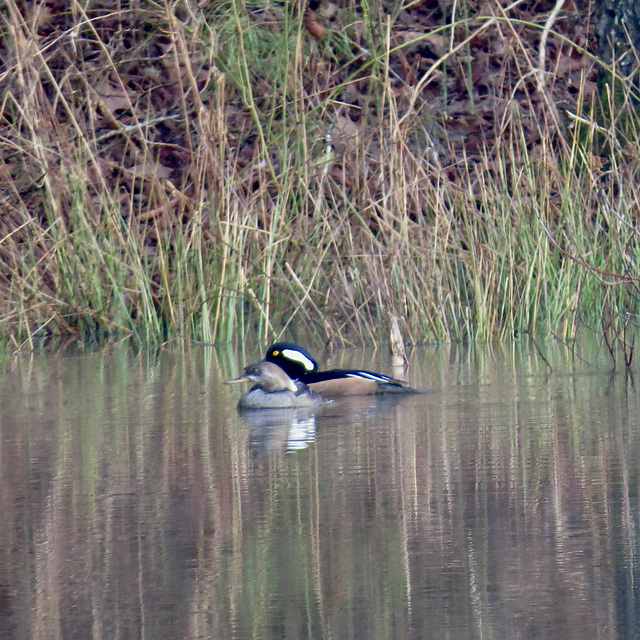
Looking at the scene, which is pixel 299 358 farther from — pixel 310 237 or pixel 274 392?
pixel 310 237

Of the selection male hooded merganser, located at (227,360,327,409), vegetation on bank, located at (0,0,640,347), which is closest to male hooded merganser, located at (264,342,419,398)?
male hooded merganser, located at (227,360,327,409)

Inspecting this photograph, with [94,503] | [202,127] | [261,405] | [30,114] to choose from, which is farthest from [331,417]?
[30,114]

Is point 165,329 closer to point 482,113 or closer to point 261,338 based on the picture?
point 261,338

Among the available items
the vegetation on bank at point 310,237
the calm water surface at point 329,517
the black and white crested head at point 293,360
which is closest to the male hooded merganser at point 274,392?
the calm water surface at point 329,517

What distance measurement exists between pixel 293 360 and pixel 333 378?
316 millimetres

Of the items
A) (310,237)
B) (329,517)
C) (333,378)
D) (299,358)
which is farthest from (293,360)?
(329,517)

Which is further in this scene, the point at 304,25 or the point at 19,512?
the point at 304,25

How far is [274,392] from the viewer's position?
18.9 feet

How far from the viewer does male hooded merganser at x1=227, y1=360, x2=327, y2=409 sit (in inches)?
224

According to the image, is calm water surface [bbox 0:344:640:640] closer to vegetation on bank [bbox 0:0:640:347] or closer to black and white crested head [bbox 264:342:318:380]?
black and white crested head [bbox 264:342:318:380]

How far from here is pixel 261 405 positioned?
5.67 metres

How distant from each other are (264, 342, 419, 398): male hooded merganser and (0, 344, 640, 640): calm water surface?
0.18 m

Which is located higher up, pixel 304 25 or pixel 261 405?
pixel 304 25

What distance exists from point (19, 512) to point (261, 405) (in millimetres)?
2114
